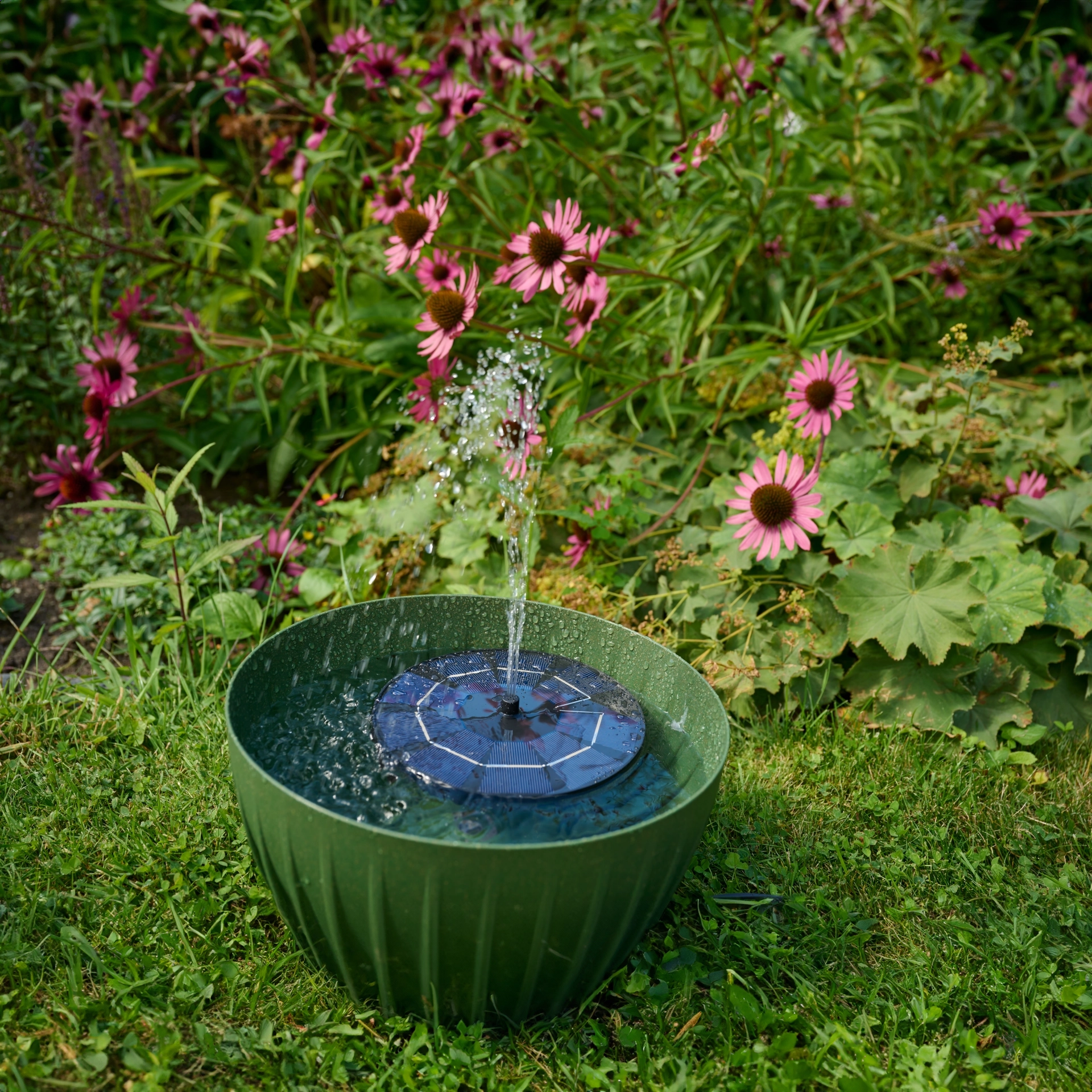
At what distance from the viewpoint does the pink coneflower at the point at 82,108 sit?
2832 mm

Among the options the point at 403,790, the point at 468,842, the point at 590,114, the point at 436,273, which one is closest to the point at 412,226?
the point at 436,273

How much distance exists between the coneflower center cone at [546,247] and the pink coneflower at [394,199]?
21.3 inches

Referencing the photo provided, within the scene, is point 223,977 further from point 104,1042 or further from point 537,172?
point 537,172

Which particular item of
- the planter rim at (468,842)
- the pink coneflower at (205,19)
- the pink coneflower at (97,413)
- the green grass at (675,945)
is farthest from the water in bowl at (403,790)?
the pink coneflower at (205,19)

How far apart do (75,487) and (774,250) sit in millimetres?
1862

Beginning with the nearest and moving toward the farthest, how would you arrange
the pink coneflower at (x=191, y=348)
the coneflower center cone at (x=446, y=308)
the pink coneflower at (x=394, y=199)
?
the coneflower center cone at (x=446, y=308), the pink coneflower at (x=394, y=199), the pink coneflower at (x=191, y=348)

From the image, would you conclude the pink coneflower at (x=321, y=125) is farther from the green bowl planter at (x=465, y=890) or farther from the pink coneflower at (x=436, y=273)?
the green bowl planter at (x=465, y=890)

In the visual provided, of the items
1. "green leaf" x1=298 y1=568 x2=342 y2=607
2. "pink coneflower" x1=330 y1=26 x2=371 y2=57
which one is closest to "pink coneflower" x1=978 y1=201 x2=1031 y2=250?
"pink coneflower" x1=330 y1=26 x2=371 y2=57

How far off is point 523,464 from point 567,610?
23.7 inches

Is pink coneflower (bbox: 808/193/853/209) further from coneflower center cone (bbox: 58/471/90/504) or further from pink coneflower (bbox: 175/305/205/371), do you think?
coneflower center cone (bbox: 58/471/90/504)

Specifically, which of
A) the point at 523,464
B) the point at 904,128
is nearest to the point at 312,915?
the point at 523,464

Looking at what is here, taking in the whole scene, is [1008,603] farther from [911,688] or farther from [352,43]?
[352,43]

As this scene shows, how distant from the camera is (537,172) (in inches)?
112

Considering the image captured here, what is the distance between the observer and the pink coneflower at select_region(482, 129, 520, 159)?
2500 mm
